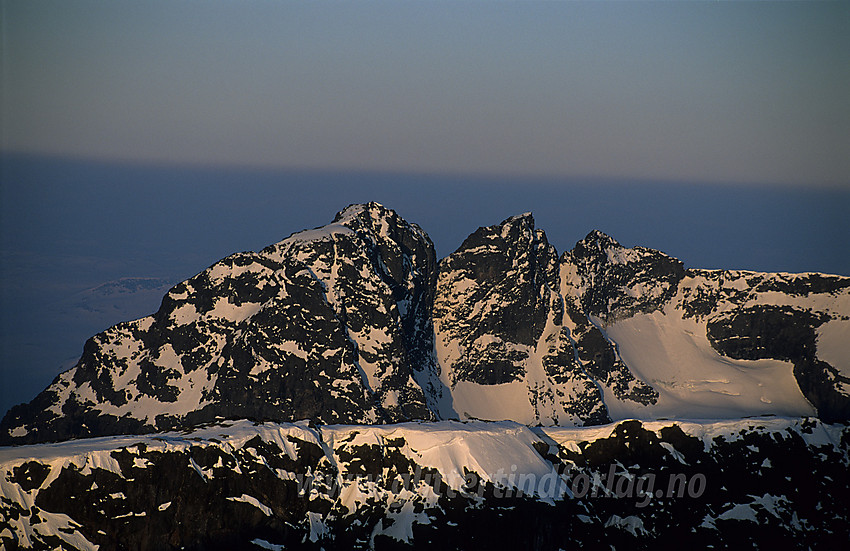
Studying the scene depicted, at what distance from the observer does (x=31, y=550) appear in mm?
197000

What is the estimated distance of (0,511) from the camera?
199625mm

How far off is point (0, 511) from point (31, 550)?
981 centimetres
